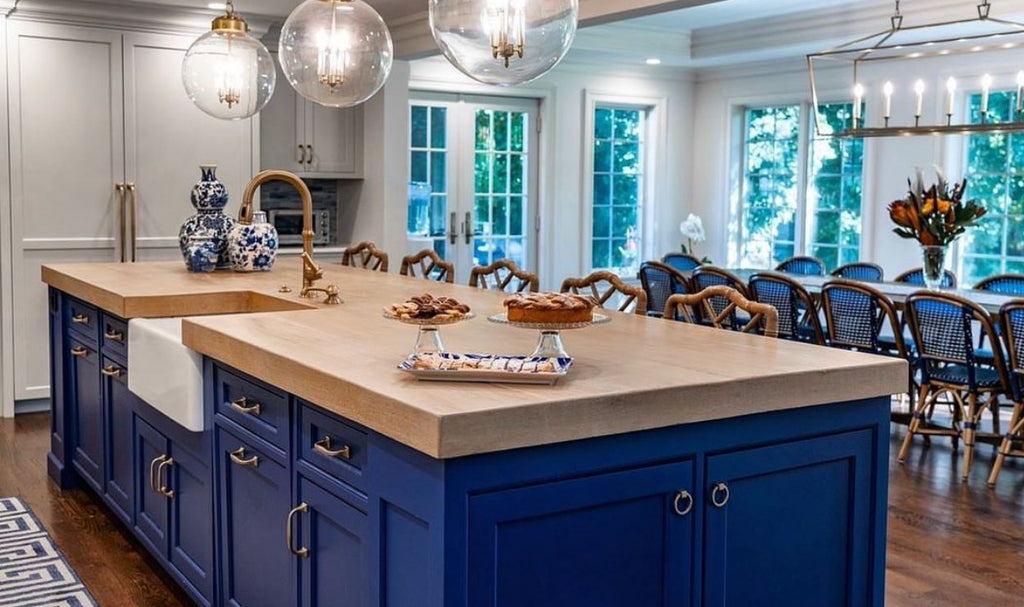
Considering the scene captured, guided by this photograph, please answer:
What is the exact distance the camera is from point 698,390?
2.02 meters

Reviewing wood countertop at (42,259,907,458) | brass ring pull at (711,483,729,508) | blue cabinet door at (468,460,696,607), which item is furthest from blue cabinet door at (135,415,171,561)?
brass ring pull at (711,483,729,508)

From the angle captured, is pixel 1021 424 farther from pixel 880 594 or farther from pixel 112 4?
pixel 112 4

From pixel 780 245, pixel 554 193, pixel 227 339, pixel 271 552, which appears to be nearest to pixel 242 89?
pixel 227 339

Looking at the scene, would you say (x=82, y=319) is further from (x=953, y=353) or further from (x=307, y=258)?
(x=953, y=353)

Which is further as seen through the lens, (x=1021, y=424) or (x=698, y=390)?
(x=1021, y=424)

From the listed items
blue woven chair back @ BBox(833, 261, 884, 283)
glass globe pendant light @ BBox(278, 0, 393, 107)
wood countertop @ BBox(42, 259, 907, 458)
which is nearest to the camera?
wood countertop @ BBox(42, 259, 907, 458)

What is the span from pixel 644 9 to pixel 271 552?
11.2 ft

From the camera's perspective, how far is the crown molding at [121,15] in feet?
19.0

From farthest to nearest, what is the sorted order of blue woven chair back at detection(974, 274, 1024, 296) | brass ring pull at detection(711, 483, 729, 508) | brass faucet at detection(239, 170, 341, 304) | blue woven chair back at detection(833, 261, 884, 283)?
1. blue woven chair back at detection(833, 261, 884, 283)
2. blue woven chair back at detection(974, 274, 1024, 296)
3. brass faucet at detection(239, 170, 341, 304)
4. brass ring pull at detection(711, 483, 729, 508)

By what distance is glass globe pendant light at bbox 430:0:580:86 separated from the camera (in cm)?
242

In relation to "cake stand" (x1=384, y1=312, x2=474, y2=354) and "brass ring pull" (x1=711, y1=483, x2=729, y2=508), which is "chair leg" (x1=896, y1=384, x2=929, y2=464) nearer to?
"brass ring pull" (x1=711, y1=483, x2=729, y2=508)

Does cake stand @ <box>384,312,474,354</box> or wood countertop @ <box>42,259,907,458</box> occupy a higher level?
cake stand @ <box>384,312,474,354</box>

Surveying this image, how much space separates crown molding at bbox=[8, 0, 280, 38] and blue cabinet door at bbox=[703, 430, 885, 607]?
16.4 ft

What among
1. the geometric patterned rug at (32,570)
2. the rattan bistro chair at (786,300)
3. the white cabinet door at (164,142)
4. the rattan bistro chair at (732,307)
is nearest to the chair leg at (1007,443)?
the rattan bistro chair at (786,300)
